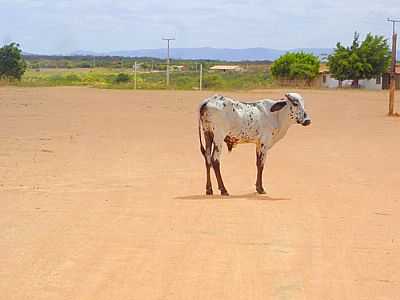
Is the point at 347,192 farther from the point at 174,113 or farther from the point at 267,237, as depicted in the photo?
the point at 174,113

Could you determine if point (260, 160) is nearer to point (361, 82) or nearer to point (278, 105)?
point (278, 105)

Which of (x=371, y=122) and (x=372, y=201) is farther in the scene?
(x=371, y=122)

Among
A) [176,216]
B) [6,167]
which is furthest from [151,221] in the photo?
[6,167]

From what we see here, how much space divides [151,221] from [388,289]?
3.93m

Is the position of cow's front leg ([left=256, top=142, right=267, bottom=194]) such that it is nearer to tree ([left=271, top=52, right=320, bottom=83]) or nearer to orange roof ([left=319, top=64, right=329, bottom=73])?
tree ([left=271, top=52, right=320, bottom=83])

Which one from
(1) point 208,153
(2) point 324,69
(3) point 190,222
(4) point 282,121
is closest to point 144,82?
(2) point 324,69

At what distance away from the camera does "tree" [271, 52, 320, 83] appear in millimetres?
83269

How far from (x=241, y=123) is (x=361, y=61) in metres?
64.9

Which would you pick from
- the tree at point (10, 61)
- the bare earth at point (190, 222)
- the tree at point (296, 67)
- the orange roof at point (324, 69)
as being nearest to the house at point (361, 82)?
the orange roof at point (324, 69)

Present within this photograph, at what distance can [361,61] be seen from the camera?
77.6 metres

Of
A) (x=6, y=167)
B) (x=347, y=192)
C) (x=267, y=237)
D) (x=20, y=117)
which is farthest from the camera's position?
(x=20, y=117)

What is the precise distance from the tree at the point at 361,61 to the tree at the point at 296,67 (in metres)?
4.46

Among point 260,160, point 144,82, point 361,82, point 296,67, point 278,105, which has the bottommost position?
point 260,160

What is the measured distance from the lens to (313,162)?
68.4 feet
